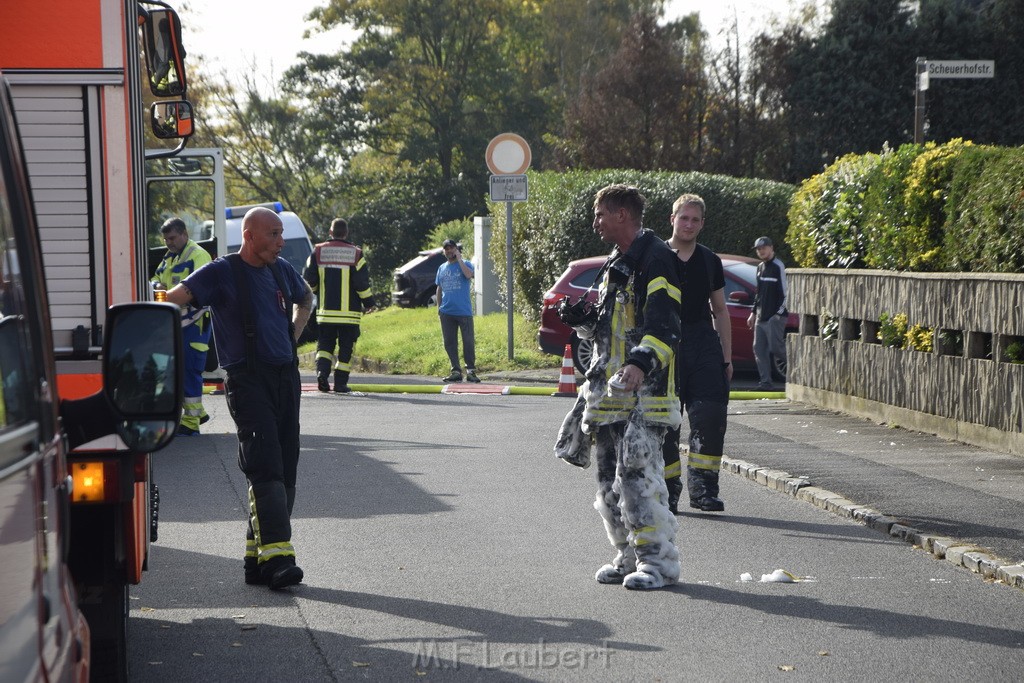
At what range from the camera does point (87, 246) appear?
510 centimetres

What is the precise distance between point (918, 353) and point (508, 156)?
32.7ft

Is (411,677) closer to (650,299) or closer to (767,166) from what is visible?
(650,299)

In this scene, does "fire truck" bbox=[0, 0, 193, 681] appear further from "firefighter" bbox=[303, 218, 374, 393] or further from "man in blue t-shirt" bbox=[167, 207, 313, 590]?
"firefighter" bbox=[303, 218, 374, 393]

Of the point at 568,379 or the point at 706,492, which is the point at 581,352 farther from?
the point at 706,492

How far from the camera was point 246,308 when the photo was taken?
23.6 feet

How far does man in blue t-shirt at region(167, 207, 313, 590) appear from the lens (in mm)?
7086

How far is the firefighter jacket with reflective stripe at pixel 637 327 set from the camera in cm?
696

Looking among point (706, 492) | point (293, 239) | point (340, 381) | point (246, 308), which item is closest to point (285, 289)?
point (246, 308)

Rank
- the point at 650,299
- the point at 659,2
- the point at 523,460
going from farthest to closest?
the point at 659,2 < the point at 523,460 < the point at 650,299

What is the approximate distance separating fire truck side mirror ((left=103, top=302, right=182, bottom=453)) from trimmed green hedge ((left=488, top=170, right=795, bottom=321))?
1998 cm

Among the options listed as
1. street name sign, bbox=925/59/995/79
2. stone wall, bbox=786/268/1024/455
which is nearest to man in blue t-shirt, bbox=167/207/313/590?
stone wall, bbox=786/268/1024/455

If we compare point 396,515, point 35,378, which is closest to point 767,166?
point 396,515

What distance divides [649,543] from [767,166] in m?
30.7

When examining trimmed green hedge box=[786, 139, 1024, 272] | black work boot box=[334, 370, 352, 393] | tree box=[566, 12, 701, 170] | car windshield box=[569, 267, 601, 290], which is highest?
tree box=[566, 12, 701, 170]
